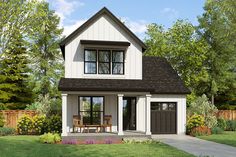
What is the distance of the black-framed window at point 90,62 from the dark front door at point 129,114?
3.65 meters

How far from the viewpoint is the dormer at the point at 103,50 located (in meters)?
23.2

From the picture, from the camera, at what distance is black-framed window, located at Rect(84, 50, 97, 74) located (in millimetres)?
23455

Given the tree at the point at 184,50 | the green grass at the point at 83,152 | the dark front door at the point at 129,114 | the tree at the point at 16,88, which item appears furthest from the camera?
the tree at the point at 184,50

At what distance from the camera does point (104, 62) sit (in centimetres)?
2370

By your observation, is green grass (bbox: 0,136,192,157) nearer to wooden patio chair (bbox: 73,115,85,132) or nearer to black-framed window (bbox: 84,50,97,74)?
wooden patio chair (bbox: 73,115,85,132)

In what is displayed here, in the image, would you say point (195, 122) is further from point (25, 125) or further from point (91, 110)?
point (25, 125)

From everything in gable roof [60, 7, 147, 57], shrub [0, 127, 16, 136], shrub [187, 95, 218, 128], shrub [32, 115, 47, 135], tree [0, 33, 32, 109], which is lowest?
shrub [0, 127, 16, 136]

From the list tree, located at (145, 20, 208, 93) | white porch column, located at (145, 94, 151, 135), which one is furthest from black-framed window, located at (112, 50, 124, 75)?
tree, located at (145, 20, 208, 93)

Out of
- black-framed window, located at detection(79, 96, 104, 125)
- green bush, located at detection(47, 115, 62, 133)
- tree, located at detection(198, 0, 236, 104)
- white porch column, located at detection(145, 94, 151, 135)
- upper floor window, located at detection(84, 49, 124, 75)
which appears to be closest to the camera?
white porch column, located at detection(145, 94, 151, 135)

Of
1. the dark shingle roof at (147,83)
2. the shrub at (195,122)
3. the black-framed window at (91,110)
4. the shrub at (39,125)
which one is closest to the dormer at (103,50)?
the dark shingle roof at (147,83)

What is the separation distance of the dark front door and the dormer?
209 cm

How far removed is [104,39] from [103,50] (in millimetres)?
831

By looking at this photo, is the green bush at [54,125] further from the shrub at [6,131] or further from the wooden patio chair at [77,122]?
the shrub at [6,131]

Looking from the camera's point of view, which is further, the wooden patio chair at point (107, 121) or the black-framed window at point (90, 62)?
the black-framed window at point (90, 62)
